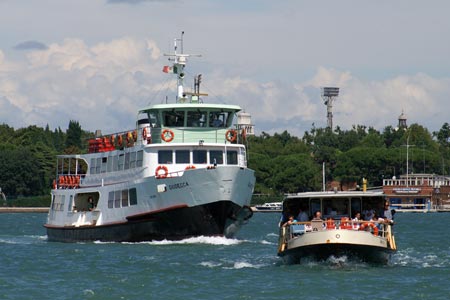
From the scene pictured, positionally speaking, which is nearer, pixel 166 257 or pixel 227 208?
pixel 166 257

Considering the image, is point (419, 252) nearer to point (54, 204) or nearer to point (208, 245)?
point (208, 245)

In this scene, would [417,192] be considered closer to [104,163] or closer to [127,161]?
[104,163]

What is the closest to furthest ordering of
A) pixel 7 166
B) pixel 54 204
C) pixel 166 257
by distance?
pixel 166 257, pixel 54 204, pixel 7 166

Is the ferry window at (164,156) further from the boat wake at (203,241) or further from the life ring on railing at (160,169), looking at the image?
the boat wake at (203,241)

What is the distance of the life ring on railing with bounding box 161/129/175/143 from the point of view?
2425 inches

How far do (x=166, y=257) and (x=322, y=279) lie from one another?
13.0 metres

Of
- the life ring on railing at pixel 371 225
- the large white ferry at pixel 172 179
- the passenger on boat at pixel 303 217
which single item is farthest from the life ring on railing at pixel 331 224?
the large white ferry at pixel 172 179

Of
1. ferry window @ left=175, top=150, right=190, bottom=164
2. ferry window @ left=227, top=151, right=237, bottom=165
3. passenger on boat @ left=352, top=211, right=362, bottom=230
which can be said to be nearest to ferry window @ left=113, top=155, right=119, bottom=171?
ferry window @ left=175, top=150, right=190, bottom=164

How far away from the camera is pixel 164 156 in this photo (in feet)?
202

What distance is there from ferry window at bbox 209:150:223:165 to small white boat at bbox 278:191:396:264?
50.5 ft

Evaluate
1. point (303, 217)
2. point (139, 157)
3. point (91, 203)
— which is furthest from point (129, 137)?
point (303, 217)

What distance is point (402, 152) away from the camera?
184 metres

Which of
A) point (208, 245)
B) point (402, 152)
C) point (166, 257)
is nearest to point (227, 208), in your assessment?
point (208, 245)

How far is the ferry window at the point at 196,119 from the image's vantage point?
206 feet
